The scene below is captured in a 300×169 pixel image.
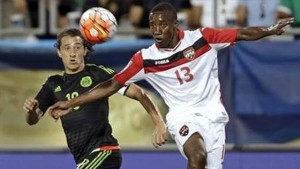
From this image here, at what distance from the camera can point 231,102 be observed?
1111cm

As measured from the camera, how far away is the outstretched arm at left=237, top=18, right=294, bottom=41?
8250 millimetres

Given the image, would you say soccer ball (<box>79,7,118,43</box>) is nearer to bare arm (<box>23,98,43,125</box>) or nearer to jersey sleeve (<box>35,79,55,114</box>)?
jersey sleeve (<box>35,79,55,114</box>)

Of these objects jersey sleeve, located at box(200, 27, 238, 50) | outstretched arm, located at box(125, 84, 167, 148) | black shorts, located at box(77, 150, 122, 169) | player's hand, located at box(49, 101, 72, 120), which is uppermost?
jersey sleeve, located at box(200, 27, 238, 50)

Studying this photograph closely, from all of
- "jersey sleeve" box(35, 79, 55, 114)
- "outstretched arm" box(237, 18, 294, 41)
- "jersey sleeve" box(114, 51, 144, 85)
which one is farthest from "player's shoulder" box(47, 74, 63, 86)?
"outstretched arm" box(237, 18, 294, 41)

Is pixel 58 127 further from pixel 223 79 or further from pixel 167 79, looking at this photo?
pixel 167 79

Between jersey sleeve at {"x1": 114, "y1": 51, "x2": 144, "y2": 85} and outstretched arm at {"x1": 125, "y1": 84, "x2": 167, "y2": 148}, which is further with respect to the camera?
jersey sleeve at {"x1": 114, "y1": 51, "x2": 144, "y2": 85}

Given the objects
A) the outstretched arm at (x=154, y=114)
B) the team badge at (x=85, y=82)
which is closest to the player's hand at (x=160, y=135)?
the outstretched arm at (x=154, y=114)

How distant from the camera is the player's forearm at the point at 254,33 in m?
8.31

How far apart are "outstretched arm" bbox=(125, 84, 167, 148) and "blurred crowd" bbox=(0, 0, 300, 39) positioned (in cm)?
360

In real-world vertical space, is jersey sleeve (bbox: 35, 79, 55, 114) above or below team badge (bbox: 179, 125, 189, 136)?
above

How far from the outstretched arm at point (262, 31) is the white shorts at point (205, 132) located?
2.63 ft

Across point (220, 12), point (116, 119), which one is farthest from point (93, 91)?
point (220, 12)

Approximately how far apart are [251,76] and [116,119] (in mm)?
1616

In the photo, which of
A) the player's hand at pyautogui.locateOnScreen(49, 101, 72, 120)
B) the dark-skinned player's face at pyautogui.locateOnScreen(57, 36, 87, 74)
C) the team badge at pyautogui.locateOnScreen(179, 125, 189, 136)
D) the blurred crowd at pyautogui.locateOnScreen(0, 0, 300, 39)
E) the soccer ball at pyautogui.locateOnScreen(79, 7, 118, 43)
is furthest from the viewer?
the blurred crowd at pyautogui.locateOnScreen(0, 0, 300, 39)
